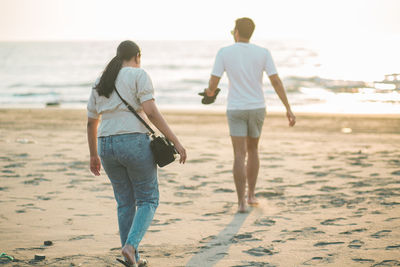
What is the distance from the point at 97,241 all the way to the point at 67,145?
535 cm

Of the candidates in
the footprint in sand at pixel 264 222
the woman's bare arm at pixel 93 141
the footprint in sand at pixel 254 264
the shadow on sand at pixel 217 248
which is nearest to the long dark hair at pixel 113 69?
the woman's bare arm at pixel 93 141

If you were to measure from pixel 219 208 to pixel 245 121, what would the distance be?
99cm

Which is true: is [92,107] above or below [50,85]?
above

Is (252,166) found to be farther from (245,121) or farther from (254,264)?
(254,264)

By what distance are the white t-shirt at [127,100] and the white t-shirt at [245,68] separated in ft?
6.16

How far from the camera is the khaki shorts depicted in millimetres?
5078

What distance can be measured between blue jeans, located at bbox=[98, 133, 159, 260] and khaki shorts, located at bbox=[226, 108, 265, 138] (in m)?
1.83

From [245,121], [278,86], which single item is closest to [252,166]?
[245,121]

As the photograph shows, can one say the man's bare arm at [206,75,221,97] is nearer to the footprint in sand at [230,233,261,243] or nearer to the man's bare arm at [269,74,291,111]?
the man's bare arm at [269,74,291,111]

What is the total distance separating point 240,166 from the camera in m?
5.23

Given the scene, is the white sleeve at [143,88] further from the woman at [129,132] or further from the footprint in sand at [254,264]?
the footprint in sand at [254,264]

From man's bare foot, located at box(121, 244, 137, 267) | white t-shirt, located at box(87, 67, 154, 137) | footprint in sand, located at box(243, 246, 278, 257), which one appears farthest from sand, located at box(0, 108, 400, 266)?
white t-shirt, located at box(87, 67, 154, 137)

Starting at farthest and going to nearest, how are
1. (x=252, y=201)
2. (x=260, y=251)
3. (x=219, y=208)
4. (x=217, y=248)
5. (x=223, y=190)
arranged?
(x=223, y=190) < (x=252, y=201) < (x=219, y=208) < (x=217, y=248) < (x=260, y=251)

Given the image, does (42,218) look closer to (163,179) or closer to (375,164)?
(163,179)
